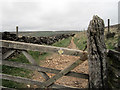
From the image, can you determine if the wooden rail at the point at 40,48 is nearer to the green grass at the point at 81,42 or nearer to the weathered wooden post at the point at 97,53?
the weathered wooden post at the point at 97,53

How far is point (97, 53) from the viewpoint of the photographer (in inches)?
95.4

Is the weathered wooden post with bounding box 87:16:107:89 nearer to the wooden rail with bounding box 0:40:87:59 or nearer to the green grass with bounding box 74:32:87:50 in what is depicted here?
the wooden rail with bounding box 0:40:87:59

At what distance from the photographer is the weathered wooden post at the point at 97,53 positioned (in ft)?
7.75

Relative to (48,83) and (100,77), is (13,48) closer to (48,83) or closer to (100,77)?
(48,83)

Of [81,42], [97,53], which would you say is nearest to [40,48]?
[97,53]

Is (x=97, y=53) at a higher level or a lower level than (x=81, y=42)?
higher

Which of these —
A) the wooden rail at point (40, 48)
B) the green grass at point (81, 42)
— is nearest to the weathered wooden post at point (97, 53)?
the wooden rail at point (40, 48)

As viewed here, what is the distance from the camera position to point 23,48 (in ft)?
8.93

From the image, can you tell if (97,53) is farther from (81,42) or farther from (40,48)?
(81,42)

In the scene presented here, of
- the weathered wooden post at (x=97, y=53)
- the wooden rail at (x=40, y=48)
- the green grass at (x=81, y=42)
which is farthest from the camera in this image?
the green grass at (x=81, y=42)

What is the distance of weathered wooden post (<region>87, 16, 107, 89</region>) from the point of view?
2361 mm

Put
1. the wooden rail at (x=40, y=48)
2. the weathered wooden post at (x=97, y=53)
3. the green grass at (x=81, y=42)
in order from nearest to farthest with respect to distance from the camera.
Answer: the weathered wooden post at (x=97, y=53) < the wooden rail at (x=40, y=48) < the green grass at (x=81, y=42)

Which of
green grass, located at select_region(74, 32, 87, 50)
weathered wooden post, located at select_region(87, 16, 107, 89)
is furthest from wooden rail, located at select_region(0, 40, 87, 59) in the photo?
green grass, located at select_region(74, 32, 87, 50)

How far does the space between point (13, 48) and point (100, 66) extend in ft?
7.57
